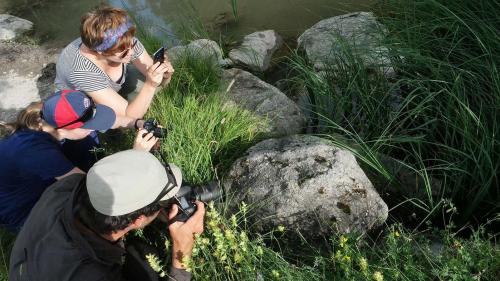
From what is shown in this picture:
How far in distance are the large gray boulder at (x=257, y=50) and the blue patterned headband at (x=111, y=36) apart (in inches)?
79.1

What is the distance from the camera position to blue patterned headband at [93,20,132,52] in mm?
2676

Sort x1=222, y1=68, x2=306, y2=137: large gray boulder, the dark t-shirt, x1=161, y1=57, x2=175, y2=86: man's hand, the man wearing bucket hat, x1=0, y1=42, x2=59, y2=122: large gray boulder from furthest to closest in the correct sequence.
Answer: x1=0, y1=42, x2=59, y2=122: large gray boulder < x1=222, y1=68, x2=306, y2=137: large gray boulder < x1=161, y1=57, x2=175, y2=86: man's hand < the dark t-shirt < the man wearing bucket hat

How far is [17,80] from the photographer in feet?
15.6

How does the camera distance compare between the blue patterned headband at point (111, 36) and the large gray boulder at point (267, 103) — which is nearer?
the blue patterned headband at point (111, 36)

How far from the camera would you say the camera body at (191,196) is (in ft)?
6.75

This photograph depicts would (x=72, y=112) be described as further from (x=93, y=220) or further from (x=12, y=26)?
(x=12, y=26)

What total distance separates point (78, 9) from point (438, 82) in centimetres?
595

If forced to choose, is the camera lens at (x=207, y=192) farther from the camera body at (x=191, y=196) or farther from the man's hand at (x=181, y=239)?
the man's hand at (x=181, y=239)

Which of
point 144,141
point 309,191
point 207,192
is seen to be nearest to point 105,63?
point 144,141

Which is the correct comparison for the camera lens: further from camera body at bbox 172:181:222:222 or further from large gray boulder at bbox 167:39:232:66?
large gray boulder at bbox 167:39:232:66

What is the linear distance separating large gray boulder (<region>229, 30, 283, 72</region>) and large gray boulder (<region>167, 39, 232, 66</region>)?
16cm

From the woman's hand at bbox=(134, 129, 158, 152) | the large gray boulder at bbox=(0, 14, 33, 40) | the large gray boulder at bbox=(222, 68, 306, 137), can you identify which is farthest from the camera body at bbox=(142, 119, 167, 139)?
the large gray boulder at bbox=(0, 14, 33, 40)

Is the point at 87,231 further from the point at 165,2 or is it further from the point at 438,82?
the point at 165,2

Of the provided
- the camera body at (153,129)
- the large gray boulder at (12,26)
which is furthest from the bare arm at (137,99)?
the large gray boulder at (12,26)
